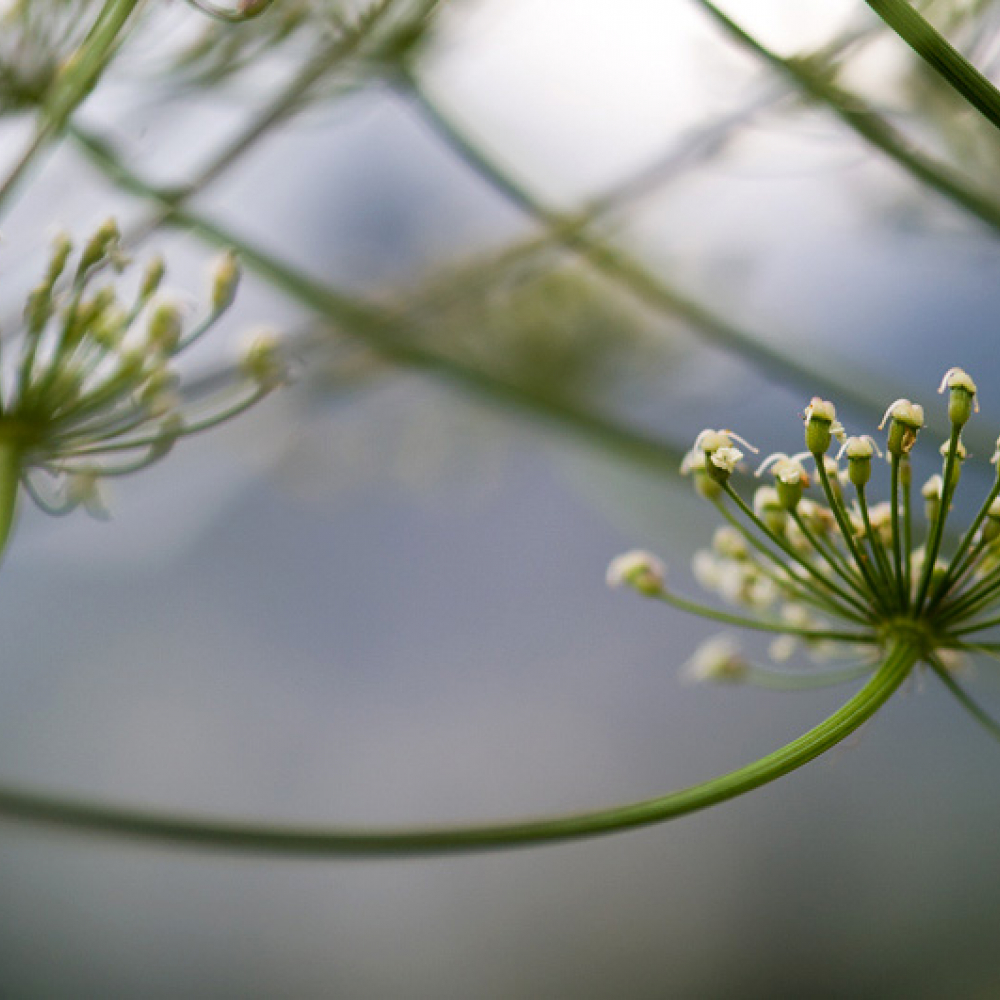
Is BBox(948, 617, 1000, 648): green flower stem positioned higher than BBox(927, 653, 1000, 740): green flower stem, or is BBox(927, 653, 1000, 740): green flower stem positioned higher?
BBox(948, 617, 1000, 648): green flower stem

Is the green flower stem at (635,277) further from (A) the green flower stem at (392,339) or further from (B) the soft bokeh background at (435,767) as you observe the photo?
(B) the soft bokeh background at (435,767)

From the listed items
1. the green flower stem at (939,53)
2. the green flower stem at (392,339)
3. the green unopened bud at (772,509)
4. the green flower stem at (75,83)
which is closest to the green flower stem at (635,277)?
the green flower stem at (392,339)

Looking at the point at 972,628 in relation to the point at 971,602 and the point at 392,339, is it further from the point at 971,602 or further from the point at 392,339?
the point at 392,339

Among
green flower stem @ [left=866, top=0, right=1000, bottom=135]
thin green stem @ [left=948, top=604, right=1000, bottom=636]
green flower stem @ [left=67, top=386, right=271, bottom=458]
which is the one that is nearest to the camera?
green flower stem @ [left=866, top=0, right=1000, bottom=135]

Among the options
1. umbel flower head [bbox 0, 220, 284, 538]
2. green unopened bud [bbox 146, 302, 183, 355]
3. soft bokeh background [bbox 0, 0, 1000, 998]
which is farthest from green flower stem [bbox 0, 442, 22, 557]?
soft bokeh background [bbox 0, 0, 1000, 998]

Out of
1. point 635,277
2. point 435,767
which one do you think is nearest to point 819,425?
point 635,277

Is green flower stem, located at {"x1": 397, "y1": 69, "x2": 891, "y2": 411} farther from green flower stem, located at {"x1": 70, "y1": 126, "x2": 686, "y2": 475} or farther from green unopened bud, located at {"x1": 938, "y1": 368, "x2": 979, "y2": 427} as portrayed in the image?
green unopened bud, located at {"x1": 938, "y1": 368, "x2": 979, "y2": 427}

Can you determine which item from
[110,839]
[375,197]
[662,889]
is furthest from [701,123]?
[662,889]
